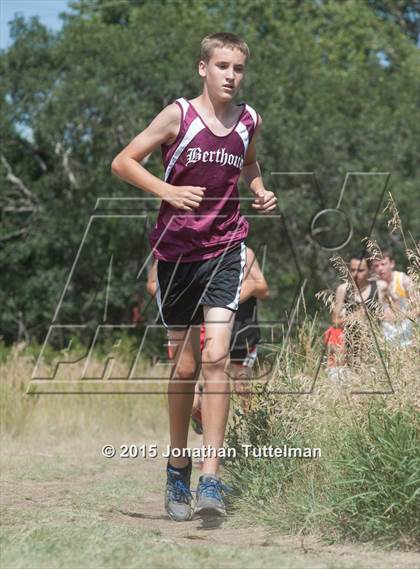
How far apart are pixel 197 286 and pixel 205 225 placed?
0.33m

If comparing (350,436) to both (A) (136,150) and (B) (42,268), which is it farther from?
(B) (42,268)

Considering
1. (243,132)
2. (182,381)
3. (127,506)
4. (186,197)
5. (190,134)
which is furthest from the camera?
(127,506)

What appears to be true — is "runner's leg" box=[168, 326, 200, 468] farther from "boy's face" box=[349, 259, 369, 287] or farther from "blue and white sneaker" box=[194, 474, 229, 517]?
"boy's face" box=[349, 259, 369, 287]

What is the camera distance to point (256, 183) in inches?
232

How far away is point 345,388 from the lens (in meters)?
5.14

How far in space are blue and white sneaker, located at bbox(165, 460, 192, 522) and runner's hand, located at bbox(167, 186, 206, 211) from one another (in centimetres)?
149

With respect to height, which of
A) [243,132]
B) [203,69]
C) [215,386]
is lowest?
[215,386]

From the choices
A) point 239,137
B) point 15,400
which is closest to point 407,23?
point 15,400

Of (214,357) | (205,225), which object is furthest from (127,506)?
(205,225)

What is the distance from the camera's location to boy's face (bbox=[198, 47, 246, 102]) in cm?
555

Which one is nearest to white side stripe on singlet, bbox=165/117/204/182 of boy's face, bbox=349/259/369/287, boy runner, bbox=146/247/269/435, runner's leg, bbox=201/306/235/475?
runner's leg, bbox=201/306/235/475

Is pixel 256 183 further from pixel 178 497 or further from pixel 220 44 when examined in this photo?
pixel 178 497

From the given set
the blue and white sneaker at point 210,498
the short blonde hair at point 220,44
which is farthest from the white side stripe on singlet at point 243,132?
the blue and white sneaker at point 210,498

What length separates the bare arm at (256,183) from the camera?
18.2ft
